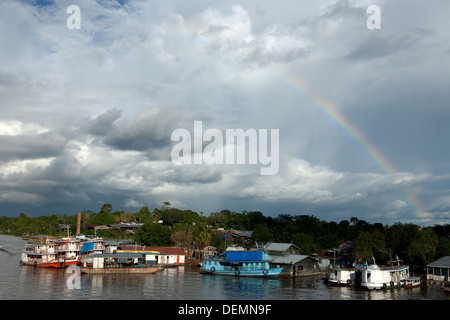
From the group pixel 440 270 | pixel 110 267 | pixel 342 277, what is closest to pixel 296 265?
pixel 342 277

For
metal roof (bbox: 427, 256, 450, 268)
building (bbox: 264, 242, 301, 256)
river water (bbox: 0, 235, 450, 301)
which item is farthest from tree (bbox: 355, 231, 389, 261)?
building (bbox: 264, 242, 301, 256)

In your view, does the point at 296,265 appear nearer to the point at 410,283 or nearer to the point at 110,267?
the point at 410,283

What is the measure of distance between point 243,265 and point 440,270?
35.4 meters

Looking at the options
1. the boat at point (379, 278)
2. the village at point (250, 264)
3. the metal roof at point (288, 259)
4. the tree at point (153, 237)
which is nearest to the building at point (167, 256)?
the village at point (250, 264)

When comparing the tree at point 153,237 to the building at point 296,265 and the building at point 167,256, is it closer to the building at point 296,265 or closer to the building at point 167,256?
the building at point 167,256

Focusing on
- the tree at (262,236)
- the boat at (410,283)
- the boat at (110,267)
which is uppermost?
the tree at (262,236)

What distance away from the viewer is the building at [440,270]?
69.1m

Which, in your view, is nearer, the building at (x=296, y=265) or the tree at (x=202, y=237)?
the building at (x=296, y=265)

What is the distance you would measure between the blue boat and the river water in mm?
2257

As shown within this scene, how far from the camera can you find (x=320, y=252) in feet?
355

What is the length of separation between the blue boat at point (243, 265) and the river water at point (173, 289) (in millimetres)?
2257

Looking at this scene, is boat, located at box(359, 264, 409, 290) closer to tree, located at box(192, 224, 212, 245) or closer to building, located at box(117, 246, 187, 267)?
building, located at box(117, 246, 187, 267)
